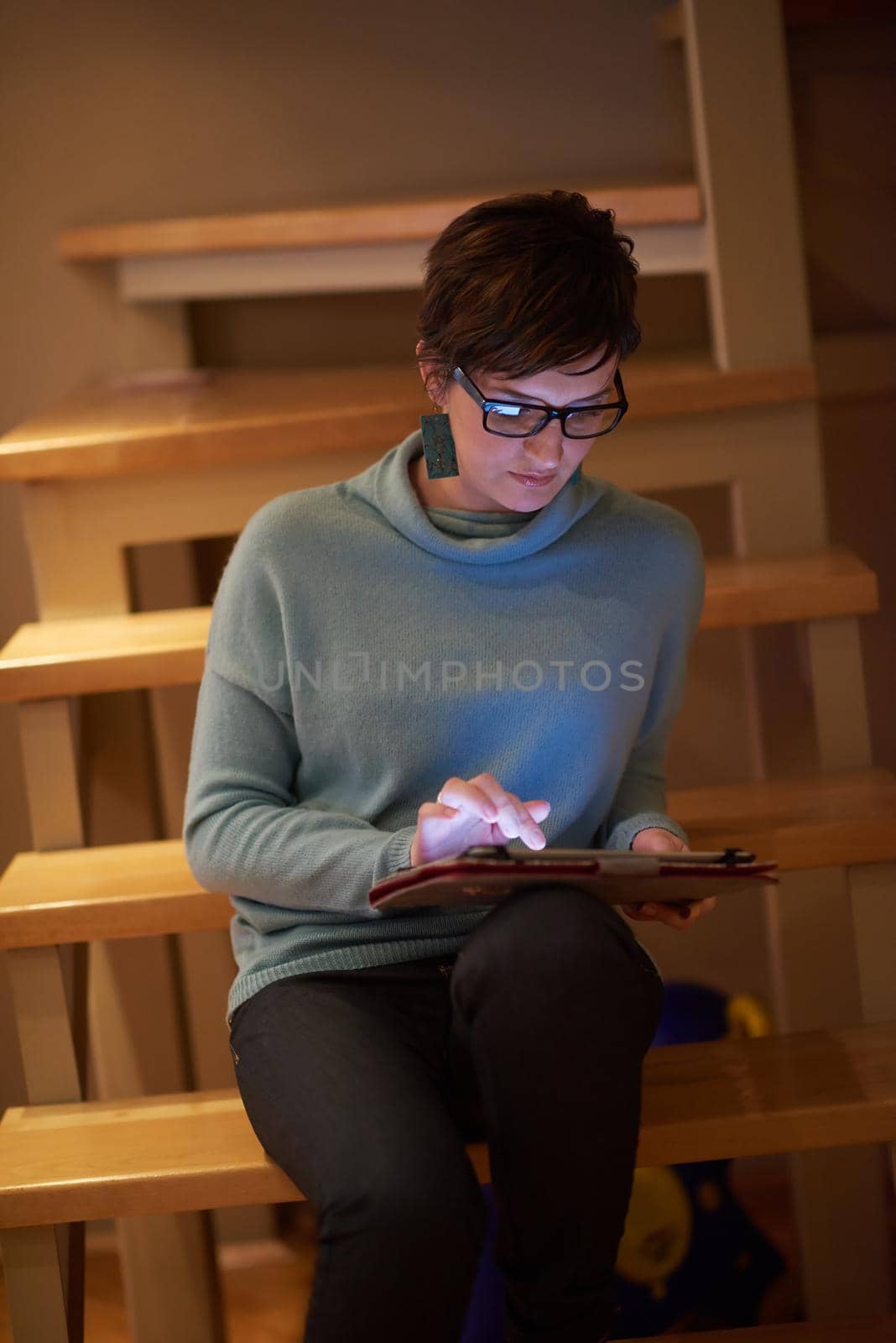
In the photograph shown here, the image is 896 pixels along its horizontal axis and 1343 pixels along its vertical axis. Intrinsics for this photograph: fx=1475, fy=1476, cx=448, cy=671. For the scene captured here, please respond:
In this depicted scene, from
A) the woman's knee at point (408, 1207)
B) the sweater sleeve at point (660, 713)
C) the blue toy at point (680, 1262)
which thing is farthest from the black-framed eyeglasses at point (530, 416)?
the blue toy at point (680, 1262)

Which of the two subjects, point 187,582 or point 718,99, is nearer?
point 718,99

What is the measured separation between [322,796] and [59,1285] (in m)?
0.54

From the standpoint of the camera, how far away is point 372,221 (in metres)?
1.78

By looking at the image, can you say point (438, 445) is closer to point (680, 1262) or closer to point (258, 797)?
point (258, 797)

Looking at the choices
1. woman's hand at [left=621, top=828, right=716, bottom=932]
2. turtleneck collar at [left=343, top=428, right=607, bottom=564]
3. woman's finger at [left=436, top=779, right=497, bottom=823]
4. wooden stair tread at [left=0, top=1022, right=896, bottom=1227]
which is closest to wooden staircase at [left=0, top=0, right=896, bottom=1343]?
wooden stair tread at [left=0, top=1022, right=896, bottom=1227]

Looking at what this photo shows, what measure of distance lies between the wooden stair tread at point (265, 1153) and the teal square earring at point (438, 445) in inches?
23.9

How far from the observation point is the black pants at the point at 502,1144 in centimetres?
109

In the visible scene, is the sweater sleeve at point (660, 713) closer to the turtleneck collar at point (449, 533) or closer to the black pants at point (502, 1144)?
the turtleneck collar at point (449, 533)

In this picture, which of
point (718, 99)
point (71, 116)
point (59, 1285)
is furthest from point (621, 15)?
point (59, 1285)

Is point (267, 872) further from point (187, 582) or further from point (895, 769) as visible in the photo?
point (895, 769)

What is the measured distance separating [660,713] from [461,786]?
Answer: 0.38 metres

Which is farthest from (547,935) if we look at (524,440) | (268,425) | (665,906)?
(268,425)

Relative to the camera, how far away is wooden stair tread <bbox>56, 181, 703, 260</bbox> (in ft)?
5.79

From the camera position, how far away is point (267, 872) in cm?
128
